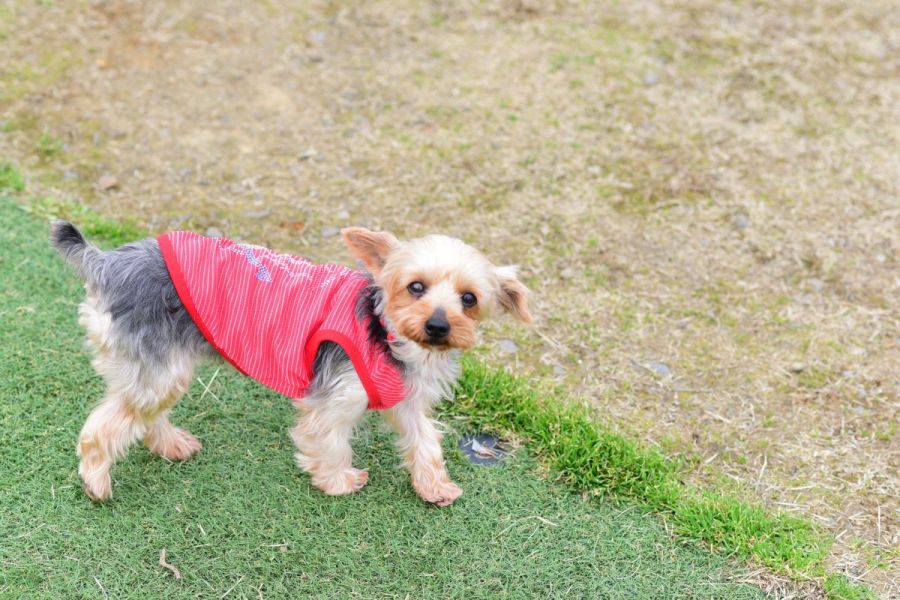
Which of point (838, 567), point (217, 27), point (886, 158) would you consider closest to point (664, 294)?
point (838, 567)

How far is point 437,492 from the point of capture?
4.27 metres

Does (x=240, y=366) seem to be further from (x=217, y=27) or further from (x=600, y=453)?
(x=217, y=27)

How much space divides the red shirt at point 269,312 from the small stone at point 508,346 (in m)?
1.38

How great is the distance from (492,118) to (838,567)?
14.3ft

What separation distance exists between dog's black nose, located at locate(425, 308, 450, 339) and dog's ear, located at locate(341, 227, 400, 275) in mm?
433

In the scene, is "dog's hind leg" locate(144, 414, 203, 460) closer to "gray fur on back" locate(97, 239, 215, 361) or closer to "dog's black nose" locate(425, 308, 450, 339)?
"gray fur on back" locate(97, 239, 215, 361)

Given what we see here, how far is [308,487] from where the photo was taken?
4.35m

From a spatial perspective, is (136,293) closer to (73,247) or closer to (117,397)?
(73,247)

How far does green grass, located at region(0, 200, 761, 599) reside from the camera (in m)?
3.90

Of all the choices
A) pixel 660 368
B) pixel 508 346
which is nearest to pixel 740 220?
pixel 660 368

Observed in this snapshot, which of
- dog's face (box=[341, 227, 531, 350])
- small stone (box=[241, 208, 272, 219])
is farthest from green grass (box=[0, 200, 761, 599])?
small stone (box=[241, 208, 272, 219])

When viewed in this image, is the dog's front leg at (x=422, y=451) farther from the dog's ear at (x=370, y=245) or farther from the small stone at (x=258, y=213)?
the small stone at (x=258, y=213)

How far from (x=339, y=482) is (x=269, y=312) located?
40.1 inches

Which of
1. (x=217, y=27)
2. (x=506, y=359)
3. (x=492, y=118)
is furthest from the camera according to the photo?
(x=217, y=27)
